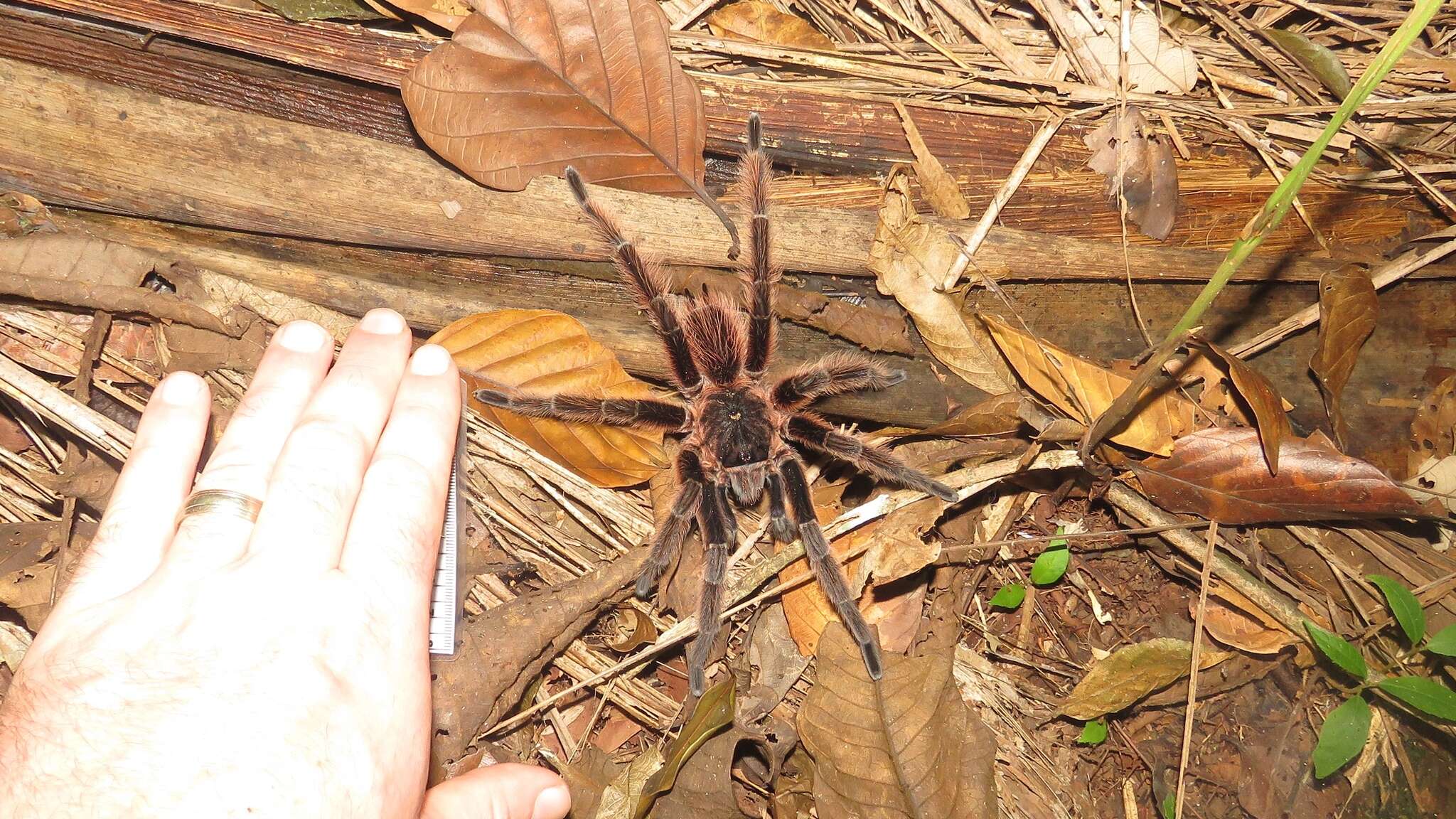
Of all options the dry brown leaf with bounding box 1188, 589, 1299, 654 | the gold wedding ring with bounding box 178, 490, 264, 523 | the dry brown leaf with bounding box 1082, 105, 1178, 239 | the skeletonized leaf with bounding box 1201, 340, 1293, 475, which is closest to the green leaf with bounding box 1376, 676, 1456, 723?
the dry brown leaf with bounding box 1188, 589, 1299, 654

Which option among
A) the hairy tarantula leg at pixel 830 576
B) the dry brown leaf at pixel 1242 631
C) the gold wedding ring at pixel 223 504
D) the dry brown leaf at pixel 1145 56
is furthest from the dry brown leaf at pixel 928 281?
the gold wedding ring at pixel 223 504

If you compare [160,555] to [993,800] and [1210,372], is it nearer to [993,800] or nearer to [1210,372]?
[993,800]

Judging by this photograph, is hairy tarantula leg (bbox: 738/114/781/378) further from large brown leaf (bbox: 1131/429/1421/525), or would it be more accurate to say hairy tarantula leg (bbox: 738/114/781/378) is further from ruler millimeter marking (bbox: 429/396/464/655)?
large brown leaf (bbox: 1131/429/1421/525)

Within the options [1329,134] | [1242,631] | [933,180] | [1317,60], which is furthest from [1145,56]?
[1242,631]

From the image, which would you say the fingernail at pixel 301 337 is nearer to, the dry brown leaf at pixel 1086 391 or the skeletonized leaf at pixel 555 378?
the skeletonized leaf at pixel 555 378

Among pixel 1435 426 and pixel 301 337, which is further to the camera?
pixel 1435 426

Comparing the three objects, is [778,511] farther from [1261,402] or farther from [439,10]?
[439,10]

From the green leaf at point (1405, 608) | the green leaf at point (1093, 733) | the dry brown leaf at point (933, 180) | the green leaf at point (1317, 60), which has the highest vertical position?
the green leaf at point (1317, 60)

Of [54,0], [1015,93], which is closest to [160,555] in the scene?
[54,0]
